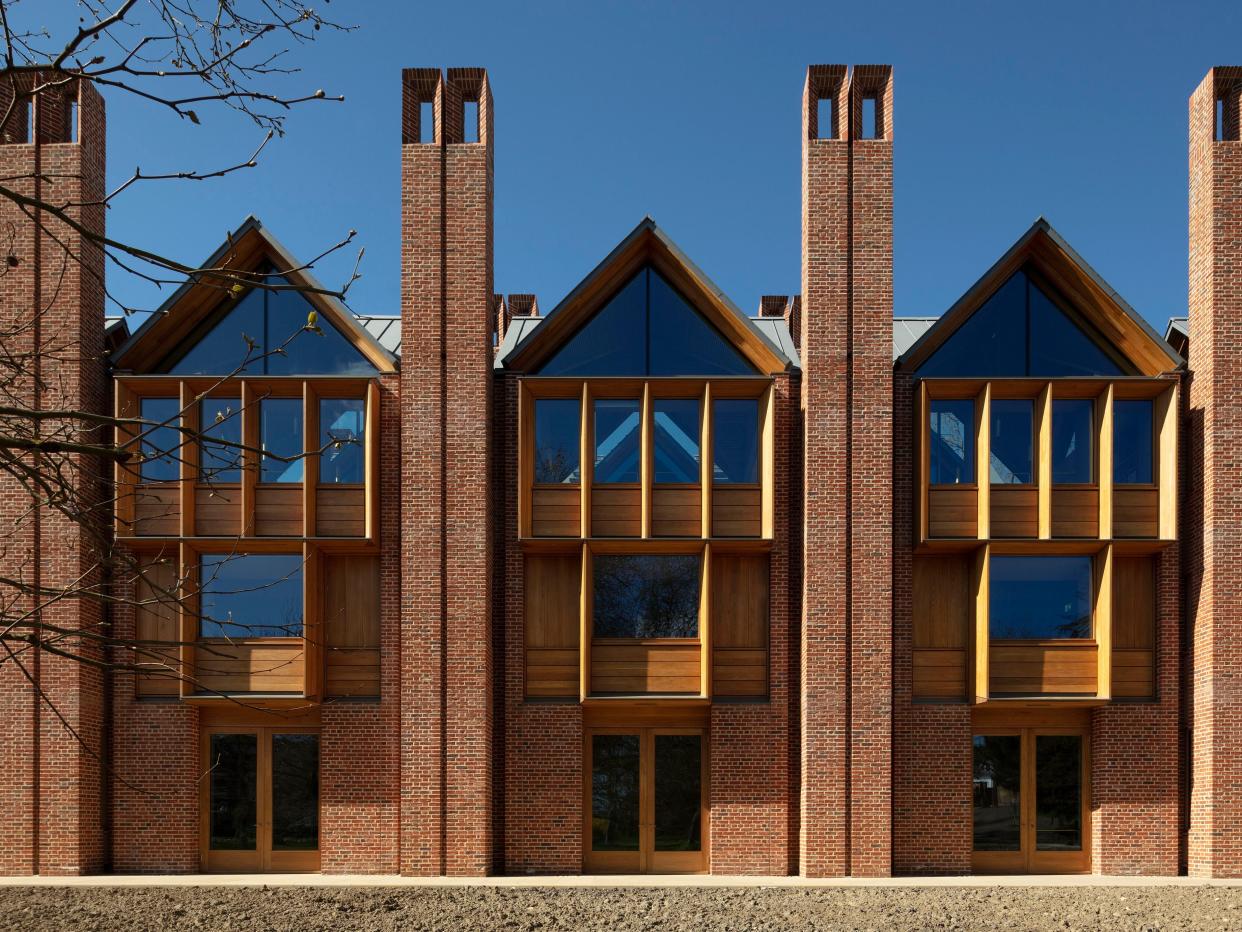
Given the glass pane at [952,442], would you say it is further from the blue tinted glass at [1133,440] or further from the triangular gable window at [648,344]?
the triangular gable window at [648,344]

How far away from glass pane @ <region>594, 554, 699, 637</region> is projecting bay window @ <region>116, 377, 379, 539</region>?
3780 mm

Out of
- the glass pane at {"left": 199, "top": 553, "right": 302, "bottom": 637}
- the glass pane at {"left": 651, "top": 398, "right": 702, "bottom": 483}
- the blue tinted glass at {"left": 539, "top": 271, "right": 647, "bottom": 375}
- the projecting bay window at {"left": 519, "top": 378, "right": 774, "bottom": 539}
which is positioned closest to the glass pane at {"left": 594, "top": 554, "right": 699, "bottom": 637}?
the projecting bay window at {"left": 519, "top": 378, "right": 774, "bottom": 539}

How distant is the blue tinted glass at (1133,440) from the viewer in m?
15.6

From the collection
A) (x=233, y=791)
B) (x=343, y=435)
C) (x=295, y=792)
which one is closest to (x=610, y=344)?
(x=343, y=435)

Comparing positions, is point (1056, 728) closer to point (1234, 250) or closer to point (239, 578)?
point (1234, 250)

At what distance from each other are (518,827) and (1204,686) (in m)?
10.9

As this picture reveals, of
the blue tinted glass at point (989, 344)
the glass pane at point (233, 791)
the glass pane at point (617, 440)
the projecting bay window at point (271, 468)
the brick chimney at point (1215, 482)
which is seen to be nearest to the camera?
the brick chimney at point (1215, 482)

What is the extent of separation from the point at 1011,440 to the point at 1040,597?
253 centimetres

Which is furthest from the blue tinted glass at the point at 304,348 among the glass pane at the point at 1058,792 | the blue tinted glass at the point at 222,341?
A: the glass pane at the point at 1058,792

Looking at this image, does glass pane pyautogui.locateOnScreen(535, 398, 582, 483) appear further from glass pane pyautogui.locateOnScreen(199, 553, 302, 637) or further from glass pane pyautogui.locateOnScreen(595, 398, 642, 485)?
glass pane pyautogui.locateOnScreen(199, 553, 302, 637)

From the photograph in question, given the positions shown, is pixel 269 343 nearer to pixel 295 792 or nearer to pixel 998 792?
pixel 295 792

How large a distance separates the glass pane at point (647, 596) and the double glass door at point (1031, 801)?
203 inches

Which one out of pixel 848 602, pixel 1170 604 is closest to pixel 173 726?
pixel 848 602

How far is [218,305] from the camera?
628 inches
